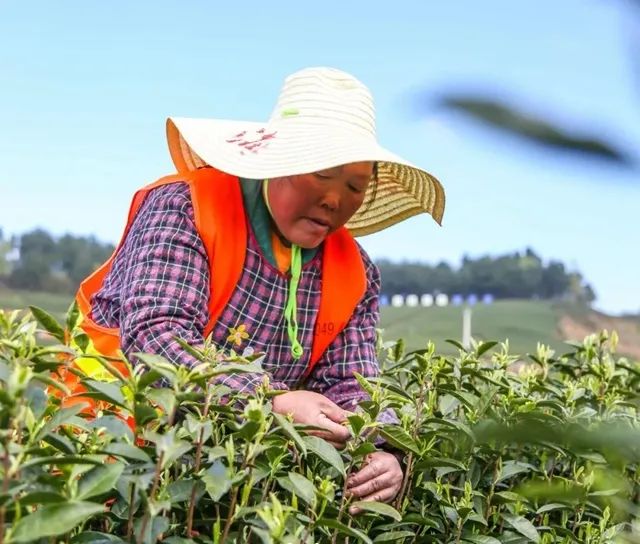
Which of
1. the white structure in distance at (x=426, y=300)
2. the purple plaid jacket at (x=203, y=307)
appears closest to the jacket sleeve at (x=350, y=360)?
the purple plaid jacket at (x=203, y=307)

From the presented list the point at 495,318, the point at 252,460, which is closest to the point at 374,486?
the point at 252,460

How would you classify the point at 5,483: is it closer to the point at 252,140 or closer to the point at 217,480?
the point at 217,480

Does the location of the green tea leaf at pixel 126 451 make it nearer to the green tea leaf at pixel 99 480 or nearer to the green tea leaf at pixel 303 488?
the green tea leaf at pixel 99 480

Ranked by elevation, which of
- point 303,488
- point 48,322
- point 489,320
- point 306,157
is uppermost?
point 306,157

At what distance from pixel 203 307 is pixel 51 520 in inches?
32.2

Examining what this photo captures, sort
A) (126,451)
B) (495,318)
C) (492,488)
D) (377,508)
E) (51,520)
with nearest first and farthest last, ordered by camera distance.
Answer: (51,520) < (126,451) < (377,508) < (492,488) < (495,318)

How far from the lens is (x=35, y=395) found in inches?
36.2

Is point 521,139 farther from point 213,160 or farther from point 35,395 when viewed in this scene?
point 213,160

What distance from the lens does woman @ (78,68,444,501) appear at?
1531mm

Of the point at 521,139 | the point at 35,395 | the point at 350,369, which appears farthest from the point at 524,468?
the point at 521,139

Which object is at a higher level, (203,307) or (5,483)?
(203,307)

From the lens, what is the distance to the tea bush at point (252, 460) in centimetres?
83

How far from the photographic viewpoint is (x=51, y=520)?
0.79m

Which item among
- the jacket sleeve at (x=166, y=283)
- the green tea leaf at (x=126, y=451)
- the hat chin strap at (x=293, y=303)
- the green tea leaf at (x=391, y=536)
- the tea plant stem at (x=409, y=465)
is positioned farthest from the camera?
the hat chin strap at (x=293, y=303)
